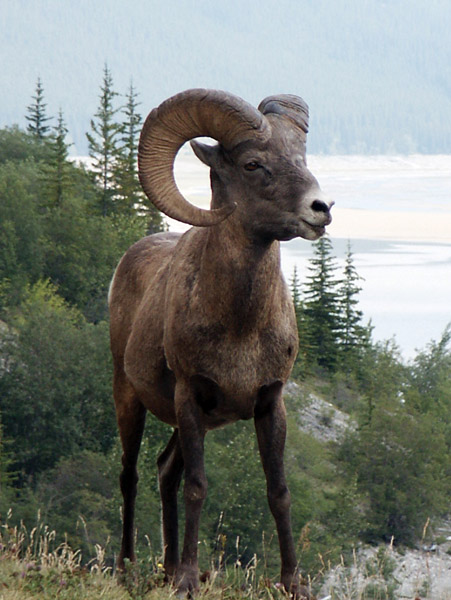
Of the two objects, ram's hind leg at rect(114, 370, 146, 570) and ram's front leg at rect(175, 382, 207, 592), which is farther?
ram's hind leg at rect(114, 370, 146, 570)

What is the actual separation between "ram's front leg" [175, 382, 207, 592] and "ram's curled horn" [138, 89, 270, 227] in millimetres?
1214

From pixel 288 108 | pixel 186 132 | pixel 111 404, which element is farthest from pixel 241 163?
pixel 111 404

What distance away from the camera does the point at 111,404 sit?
60281mm

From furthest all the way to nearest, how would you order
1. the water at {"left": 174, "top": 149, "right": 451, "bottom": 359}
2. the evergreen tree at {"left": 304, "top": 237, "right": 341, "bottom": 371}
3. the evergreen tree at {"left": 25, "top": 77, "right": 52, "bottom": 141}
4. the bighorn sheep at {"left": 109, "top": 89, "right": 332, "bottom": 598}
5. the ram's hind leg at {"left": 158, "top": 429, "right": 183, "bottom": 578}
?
1. the water at {"left": 174, "top": 149, "right": 451, "bottom": 359}
2. the evergreen tree at {"left": 25, "top": 77, "right": 52, "bottom": 141}
3. the evergreen tree at {"left": 304, "top": 237, "right": 341, "bottom": 371}
4. the ram's hind leg at {"left": 158, "top": 429, "right": 183, "bottom": 578}
5. the bighorn sheep at {"left": 109, "top": 89, "right": 332, "bottom": 598}

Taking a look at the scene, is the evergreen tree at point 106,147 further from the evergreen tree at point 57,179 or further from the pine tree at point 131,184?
the evergreen tree at point 57,179

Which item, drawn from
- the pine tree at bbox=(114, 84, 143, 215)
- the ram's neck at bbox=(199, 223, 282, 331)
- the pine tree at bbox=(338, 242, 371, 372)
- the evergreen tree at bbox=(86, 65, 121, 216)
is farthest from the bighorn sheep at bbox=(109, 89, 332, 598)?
the pine tree at bbox=(338, 242, 371, 372)

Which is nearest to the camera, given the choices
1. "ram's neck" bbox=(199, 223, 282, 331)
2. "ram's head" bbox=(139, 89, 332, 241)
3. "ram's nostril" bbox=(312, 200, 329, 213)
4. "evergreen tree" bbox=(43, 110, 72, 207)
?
"ram's nostril" bbox=(312, 200, 329, 213)

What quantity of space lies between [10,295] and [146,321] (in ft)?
233

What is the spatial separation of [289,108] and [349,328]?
92384 millimetres

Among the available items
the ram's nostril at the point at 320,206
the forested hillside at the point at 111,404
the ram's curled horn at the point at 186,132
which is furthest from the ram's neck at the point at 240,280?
the forested hillside at the point at 111,404

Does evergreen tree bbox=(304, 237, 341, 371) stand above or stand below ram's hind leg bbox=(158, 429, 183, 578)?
above

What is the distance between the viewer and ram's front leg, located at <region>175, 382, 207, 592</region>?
7.27 metres

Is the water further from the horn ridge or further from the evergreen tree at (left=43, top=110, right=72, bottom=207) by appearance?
the horn ridge

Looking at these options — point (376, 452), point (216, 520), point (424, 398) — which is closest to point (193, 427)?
point (216, 520)
